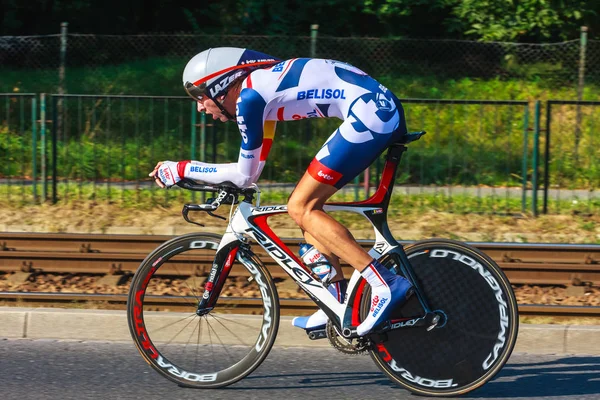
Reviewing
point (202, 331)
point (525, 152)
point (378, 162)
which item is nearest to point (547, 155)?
point (525, 152)

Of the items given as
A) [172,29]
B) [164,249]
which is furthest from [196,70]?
[172,29]

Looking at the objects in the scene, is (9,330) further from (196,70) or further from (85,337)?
(196,70)

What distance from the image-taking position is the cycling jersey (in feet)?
15.9

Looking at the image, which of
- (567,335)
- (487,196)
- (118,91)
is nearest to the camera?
(567,335)

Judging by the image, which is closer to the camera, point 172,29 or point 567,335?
point 567,335

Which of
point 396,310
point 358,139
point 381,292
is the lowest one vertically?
point 396,310

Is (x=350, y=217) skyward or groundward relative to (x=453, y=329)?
groundward

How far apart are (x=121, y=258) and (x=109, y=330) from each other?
5.66 feet

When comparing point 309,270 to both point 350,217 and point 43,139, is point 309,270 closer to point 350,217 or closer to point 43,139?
point 350,217

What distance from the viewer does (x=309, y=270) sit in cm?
518

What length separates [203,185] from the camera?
17.0ft

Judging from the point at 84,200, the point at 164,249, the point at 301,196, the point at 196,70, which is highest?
the point at 196,70

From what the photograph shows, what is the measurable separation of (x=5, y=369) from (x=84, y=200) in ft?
21.5

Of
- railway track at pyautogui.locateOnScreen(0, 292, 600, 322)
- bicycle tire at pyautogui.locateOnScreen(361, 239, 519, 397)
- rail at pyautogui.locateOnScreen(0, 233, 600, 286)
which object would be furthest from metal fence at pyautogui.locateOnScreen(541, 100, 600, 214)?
bicycle tire at pyautogui.locateOnScreen(361, 239, 519, 397)
